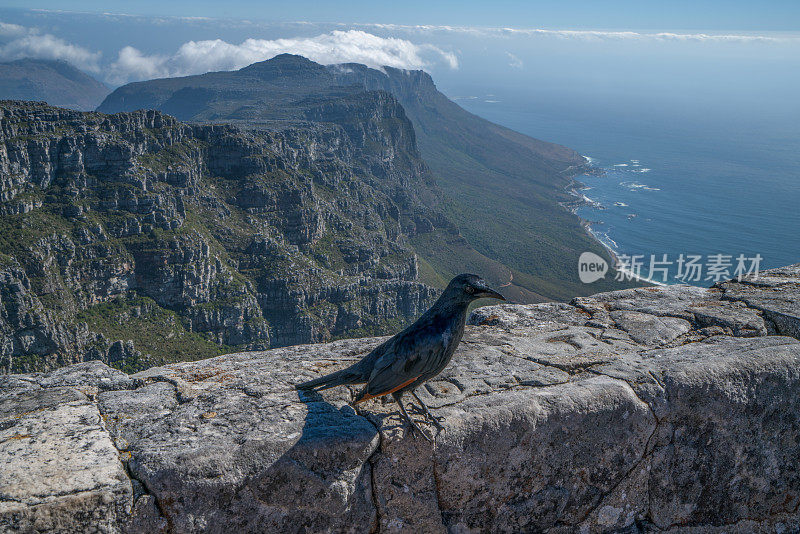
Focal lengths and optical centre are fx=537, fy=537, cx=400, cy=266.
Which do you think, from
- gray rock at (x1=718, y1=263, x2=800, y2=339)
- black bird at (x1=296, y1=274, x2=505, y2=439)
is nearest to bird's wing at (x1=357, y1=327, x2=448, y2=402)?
black bird at (x1=296, y1=274, x2=505, y2=439)

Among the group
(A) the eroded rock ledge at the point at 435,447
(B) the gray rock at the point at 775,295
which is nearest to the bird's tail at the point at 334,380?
(A) the eroded rock ledge at the point at 435,447

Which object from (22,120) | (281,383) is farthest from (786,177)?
(281,383)

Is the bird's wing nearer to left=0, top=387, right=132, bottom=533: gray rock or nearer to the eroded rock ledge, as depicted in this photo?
the eroded rock ledge

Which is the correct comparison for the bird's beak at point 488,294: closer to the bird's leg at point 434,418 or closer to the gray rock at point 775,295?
the bird's leg at point 434,418

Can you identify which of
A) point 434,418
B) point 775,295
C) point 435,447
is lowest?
point 435,447

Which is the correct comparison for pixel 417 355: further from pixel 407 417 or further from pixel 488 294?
pixel 488 294

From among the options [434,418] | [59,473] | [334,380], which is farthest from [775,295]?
[59,473]

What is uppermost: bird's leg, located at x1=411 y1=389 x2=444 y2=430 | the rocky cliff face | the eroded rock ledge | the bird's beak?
the bird's beak

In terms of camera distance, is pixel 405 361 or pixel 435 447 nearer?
pixel 435 447
